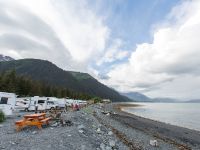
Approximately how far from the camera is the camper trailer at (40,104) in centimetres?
4256

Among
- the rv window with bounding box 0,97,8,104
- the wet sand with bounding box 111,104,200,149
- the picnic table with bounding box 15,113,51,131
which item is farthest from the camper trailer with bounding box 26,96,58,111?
the picnic table with bounding box 15,113,51,131

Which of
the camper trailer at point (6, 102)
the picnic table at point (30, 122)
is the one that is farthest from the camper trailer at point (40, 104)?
the picnic table at point (30, 122)

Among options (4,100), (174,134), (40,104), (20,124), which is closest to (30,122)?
(20,124)

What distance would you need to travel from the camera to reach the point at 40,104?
45.1 m

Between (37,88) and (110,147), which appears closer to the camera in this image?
(110,147)

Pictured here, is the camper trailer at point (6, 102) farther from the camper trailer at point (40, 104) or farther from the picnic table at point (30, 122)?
the camper trailer at point (40, 104)

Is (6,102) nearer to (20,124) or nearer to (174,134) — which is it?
(20,124)

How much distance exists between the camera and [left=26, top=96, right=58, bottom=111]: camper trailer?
42.6 metres

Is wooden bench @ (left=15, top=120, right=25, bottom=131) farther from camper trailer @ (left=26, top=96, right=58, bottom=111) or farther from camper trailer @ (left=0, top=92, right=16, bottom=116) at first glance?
camper trailer @ (left=26, top=96, right=58, bottom=111)

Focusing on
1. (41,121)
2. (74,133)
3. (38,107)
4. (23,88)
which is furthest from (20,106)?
(23,88)

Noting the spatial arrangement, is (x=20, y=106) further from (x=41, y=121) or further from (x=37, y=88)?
(x=37, y=88)

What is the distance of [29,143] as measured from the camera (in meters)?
14.0

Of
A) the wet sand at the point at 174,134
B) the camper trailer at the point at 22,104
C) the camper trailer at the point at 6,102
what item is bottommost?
the wet sand at the point at 174,134

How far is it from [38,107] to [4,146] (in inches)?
1244
